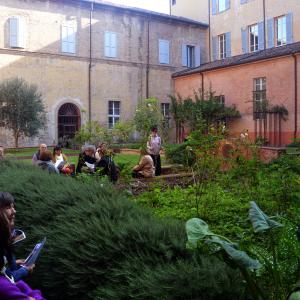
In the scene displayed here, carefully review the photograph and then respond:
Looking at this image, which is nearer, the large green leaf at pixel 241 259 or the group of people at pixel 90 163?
the large green leaf at pixel 241 259

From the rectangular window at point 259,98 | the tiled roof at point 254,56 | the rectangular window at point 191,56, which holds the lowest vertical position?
the rectangular window at point 259,98

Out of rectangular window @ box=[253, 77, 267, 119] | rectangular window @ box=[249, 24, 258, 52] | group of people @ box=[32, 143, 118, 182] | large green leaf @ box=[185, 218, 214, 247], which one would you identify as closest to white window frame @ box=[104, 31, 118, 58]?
rectangular window @ box=[249, 24, 258, 52]

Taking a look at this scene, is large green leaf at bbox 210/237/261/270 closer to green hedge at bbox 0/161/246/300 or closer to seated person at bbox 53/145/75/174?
green hedge at bbox 0/161/246/300

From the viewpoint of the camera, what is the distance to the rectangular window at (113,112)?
96.7ft

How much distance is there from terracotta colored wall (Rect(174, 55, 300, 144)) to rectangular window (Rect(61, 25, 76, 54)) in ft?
26.0

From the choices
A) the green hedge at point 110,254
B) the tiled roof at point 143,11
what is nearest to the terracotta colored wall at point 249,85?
the tiled roof at point 143,11

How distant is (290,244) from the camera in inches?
124

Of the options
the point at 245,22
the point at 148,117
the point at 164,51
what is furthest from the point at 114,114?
the point at 245,22

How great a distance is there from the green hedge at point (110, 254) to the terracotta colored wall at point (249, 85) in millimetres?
20580

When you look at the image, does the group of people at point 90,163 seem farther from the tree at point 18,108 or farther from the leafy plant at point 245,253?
the tree at point 18,108

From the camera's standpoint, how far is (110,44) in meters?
29.4

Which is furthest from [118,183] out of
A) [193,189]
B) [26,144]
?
[26,144]

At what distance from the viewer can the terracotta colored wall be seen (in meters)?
23.9

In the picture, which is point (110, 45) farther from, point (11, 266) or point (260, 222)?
point (260, 222)
